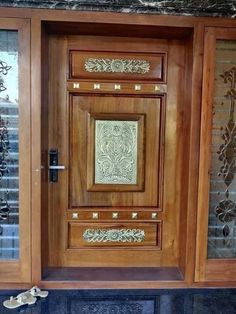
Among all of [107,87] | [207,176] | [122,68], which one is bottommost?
[207,176]

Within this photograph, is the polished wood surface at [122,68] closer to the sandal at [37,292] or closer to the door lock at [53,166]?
the door lock at [53,166]

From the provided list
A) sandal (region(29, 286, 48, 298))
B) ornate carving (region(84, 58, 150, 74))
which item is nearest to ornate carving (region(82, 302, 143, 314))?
sandal (region(29, 286, 48, 298))

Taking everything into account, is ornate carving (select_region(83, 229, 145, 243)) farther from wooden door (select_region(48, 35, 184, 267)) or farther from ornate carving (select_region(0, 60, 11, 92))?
ornate carving (select_region(0, 60, 11, 92))

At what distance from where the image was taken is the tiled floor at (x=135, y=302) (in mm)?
2334

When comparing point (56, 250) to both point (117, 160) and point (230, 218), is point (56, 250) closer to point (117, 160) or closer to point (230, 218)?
point (117, 160)

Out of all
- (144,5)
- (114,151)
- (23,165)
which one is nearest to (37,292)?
(23,165)

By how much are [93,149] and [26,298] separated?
114cm

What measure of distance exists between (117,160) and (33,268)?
991mm

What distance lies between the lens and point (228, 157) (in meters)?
2.55

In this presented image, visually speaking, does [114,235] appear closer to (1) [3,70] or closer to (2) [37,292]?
(2) [37,292]

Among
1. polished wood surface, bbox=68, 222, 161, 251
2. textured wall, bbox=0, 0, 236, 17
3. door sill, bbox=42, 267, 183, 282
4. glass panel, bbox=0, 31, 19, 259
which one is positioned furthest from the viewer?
polished wood surface, bbox=68, 222, 161, 251

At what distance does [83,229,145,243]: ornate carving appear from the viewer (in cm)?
278

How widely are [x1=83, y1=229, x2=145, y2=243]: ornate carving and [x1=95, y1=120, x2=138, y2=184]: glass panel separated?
0.39m

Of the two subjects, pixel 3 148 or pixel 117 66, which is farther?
pixel 117 66
